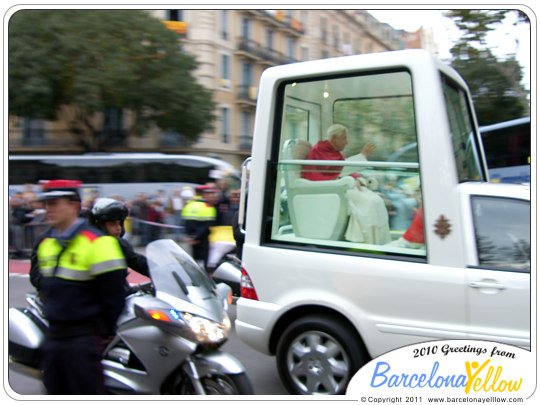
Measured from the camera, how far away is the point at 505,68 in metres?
8.12

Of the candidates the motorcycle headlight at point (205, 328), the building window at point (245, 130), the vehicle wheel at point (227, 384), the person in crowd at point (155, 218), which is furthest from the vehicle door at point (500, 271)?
the building window at point (245, 130)

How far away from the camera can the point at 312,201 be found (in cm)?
410

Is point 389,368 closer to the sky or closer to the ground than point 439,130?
closer to the ground

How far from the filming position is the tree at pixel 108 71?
20500 mm

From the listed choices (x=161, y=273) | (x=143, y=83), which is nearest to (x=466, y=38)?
(x=161, y=273)

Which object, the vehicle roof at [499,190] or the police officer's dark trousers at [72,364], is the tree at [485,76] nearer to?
the vehicle roof at [499,190]

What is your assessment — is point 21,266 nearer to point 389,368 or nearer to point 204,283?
point 204,283

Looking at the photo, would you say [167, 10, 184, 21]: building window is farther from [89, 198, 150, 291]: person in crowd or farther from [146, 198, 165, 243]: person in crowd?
[146, 198, 165, 243]: person in crowd

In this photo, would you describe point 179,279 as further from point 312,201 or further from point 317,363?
point 312,201

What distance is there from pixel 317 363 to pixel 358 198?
122 cm

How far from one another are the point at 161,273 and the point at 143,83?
20729 millimetres

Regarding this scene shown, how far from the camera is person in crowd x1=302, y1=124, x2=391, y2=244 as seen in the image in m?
3.86

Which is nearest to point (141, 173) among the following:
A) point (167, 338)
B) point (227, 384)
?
point (167, 338)

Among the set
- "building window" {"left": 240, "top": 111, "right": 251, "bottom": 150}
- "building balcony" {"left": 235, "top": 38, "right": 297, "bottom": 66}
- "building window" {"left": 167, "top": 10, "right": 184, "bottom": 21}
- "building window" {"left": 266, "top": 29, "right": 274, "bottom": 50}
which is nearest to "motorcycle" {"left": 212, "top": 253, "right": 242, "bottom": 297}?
"building window" {"left": 167, "top": 10, "right": 184, "bottom": 21}
